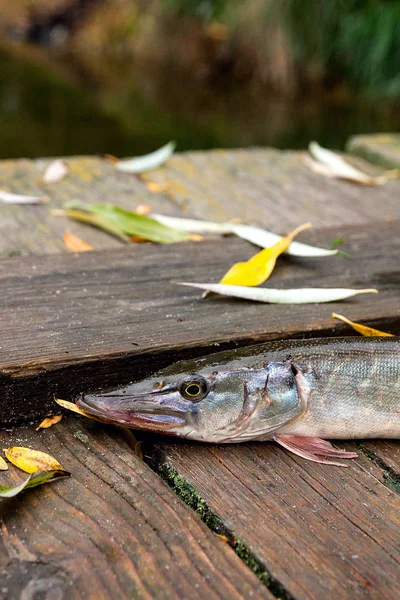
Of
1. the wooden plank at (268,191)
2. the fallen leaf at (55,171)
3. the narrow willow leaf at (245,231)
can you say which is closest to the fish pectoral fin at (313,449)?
the narrow willow leaf at (245,231)

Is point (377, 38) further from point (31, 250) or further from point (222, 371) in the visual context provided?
point (222, 371)

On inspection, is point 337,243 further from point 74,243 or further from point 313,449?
point 313,449

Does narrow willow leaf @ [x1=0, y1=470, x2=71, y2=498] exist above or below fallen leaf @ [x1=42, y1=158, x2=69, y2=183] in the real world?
above

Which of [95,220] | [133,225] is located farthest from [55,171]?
[133,225]

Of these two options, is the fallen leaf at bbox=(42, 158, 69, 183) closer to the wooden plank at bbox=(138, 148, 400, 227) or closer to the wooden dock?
the wooden plank at bbox=(138, 148, 400, 227)

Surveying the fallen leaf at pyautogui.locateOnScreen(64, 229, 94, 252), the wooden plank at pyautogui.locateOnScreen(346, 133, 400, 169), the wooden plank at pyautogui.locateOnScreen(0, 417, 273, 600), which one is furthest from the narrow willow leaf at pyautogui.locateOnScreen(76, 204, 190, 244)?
the wooden plank at pyautogui.locateOnScreen(346, 133, 400, 169)

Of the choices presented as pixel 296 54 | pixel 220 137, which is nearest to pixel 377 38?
pixel 296 54

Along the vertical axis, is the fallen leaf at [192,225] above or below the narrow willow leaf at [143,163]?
above

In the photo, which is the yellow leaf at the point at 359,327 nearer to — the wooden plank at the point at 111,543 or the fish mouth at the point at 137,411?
the fish mouth at the point at 137,411
